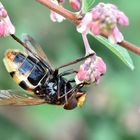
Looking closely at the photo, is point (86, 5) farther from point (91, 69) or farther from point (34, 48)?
point (34, 48)

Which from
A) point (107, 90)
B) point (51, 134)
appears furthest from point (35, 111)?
point (107, 90)

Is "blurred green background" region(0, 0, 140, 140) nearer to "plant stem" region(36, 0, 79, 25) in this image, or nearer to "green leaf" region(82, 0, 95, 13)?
"green leaf" region(82, 0, 95, 13)

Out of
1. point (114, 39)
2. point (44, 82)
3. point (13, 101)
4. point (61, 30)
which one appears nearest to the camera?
point (114, 39)

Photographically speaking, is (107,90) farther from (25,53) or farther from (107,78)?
(25,53)

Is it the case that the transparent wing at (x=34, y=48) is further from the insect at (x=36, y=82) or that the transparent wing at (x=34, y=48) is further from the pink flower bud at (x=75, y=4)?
the pink flower bud at (x=75, y=4)

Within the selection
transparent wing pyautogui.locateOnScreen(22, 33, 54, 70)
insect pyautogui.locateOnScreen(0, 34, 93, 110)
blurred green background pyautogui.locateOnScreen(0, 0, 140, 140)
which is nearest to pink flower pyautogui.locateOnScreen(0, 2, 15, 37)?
insect pyautogui.locateOnScreen(0, 34, 93, 110)

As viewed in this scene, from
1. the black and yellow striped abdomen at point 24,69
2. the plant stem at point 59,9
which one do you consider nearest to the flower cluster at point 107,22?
the plant stem at point 59,9
